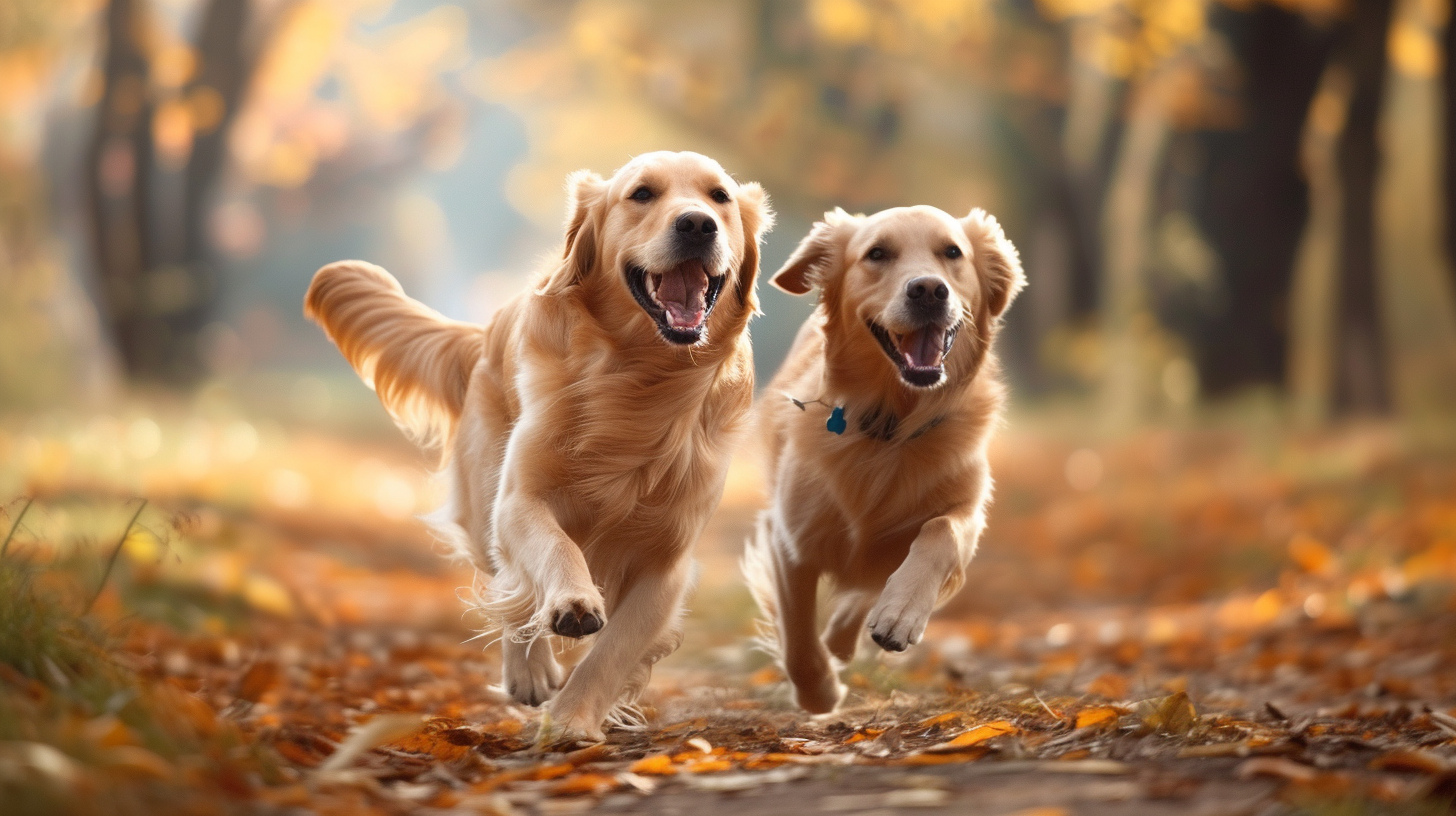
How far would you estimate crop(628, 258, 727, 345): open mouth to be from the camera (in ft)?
10.5

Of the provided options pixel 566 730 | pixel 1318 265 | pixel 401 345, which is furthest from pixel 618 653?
pixel 1318 265

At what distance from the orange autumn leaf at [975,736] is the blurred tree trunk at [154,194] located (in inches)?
370

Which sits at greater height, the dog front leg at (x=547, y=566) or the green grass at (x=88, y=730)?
the dog front leg at (x=547, y=566)

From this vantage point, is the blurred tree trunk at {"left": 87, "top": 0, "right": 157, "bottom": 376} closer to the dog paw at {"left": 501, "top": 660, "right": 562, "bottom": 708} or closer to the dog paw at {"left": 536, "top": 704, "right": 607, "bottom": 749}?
the dog paw at {"left": 501, "top": 660, "right": 562, "bottom": 708}

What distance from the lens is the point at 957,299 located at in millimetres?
3381

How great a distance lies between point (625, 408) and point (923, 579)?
36.9 inches

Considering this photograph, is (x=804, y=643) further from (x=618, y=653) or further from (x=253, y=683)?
(x=253, y=683)

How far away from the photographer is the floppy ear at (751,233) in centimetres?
341

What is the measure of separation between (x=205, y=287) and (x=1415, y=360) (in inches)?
401

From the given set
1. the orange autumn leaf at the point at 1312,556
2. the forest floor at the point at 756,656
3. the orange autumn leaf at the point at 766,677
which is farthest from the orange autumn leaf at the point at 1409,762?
the orange autumn leaf at the point at 1312,556

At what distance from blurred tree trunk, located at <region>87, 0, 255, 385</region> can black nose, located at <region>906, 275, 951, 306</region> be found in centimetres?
875

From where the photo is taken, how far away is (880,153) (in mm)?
13148

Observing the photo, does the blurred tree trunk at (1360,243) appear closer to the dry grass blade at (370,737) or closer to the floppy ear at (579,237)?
the floppy ear at (579,237)

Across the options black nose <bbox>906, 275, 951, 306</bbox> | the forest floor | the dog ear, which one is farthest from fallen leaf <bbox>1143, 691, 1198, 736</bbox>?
the dog ear
